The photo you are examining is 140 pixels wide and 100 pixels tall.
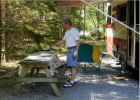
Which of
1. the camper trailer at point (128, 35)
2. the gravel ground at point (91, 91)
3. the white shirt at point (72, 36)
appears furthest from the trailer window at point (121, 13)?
the white shirt at point (72, 36)

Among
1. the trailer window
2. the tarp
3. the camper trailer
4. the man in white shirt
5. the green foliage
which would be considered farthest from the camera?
the trailer window

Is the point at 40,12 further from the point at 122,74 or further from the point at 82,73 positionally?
the point at 122,74

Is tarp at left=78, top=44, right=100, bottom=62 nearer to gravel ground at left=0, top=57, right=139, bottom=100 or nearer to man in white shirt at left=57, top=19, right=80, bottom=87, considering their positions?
gravel ground at left=0, top=57, right=139, bottom=100

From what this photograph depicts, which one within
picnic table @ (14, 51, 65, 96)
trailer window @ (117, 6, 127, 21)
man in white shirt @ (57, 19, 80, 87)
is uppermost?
trailer window @ (117, 6, 127, 21)

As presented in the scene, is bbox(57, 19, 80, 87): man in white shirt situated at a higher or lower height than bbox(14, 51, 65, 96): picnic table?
higher

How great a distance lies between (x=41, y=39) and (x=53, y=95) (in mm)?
1978

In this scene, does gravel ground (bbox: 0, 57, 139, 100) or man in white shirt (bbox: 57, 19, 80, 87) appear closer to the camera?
gravel ground (bbox: 0, 57, 139, 100)

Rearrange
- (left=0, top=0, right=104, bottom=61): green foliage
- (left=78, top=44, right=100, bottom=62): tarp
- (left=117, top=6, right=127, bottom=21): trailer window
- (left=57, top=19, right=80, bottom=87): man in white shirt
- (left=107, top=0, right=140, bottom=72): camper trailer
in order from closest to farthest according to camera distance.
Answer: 1. (left=57, top=19, right=80, bottom=87): man in white shirt
2. (left=0, top=0, right=104, bottom=61): green foliage
3. (left=107, top=0, right=140, bottom=72): camper trailer
4. (left=78, top=44, right=100, bottom=62): tarp
5. (left=117, top=6, right=127, bottom=21): trailer window

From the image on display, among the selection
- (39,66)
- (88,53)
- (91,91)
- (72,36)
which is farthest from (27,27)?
(91,91)

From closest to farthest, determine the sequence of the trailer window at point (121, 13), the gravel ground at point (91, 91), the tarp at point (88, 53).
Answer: the gravel ground at point (91, 91) → the tarp at point (88, 53) → the trailer window at point (121, 13)

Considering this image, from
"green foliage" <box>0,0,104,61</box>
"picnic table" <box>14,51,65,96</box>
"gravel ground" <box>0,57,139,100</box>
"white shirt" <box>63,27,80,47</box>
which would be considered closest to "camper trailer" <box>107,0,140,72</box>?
"gravel ground" <box>0,57,139,100</box>

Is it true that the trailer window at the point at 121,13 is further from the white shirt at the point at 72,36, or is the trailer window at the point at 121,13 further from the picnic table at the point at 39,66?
the picnic table at the point at 39,66

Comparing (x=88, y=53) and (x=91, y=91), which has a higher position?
(x=88, y=53)

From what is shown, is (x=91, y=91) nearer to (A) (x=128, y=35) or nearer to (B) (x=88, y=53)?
(B) (x=88, y=53)
